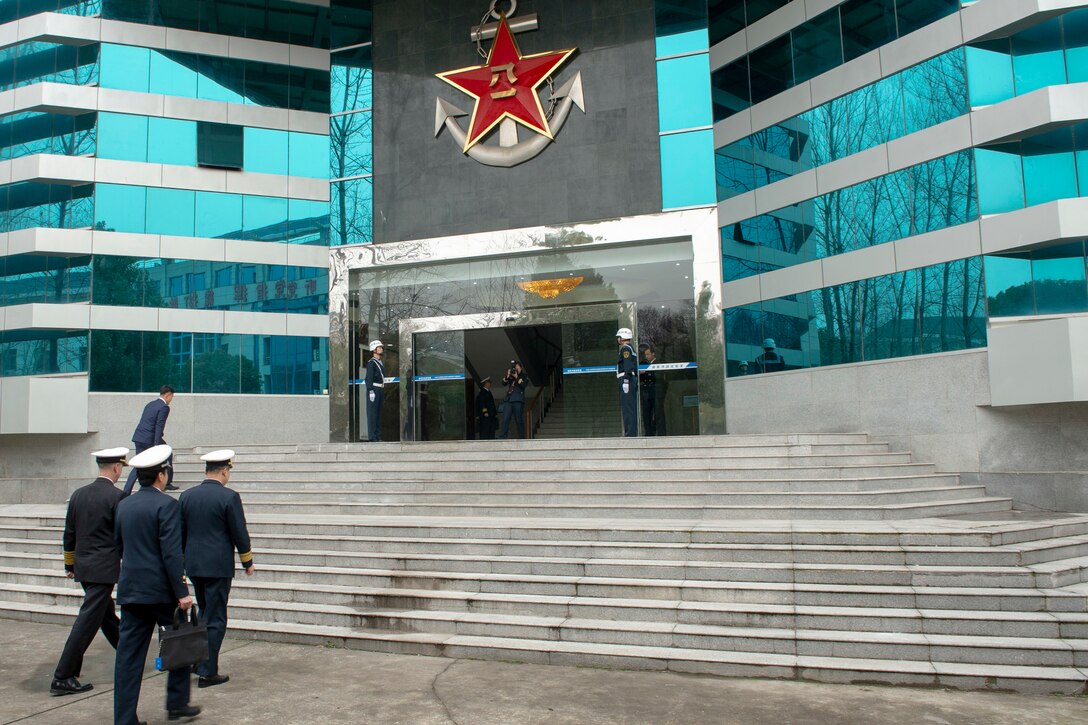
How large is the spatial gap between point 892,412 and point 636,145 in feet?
26.5

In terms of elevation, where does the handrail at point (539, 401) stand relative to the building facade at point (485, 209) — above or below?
below

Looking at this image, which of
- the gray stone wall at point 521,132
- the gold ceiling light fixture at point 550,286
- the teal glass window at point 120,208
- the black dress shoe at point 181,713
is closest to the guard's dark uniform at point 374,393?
the gold ceiling light fixture at point 550,286

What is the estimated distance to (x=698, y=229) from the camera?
18422 mm

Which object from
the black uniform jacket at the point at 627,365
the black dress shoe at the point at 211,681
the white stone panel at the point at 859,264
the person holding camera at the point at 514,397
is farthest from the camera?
the person holding camera at the point at 514,397

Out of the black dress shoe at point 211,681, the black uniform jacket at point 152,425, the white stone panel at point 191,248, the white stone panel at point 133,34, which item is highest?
the white stone panel at point 133,34

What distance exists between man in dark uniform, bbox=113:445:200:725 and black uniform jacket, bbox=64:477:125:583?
99cm

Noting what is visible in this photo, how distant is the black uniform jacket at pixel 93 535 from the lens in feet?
23.2

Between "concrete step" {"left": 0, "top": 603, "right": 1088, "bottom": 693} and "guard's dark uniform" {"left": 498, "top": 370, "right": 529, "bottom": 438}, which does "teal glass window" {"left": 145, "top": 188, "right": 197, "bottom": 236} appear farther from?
"concrete step" {"left": 0, "top": 603, "right": 1088, "bottom": 693}

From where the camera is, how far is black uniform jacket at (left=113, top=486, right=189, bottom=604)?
6.02 metres

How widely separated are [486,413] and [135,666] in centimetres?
1436

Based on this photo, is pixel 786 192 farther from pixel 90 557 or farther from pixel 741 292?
pixel 90 557

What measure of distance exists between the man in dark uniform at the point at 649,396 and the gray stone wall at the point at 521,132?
3290mm

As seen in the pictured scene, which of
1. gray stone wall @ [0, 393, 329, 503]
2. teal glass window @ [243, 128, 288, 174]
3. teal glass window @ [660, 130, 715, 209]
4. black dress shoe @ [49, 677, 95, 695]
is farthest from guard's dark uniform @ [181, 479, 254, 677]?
teal glass window @ [243, 128, 288, 174]

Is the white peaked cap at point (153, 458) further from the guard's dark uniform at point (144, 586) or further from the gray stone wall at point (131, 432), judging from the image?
the gray stone wall at point (131, 432)
